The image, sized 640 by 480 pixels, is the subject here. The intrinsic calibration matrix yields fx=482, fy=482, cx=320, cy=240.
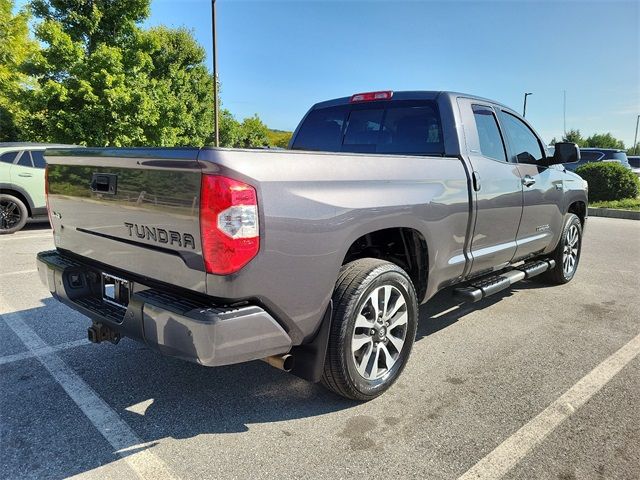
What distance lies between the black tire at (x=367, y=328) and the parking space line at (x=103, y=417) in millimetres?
976

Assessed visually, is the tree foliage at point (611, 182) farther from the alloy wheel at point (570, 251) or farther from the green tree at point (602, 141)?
the green tree at point (602, 141)

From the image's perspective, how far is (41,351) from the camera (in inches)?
138

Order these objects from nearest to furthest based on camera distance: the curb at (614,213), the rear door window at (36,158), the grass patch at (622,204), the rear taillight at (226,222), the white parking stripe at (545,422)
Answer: the rear taillight at (226,222) → the white parking stripe at (545,422) → the rear door window at (36,158) → the curb at (614,213) → the grass patch at (622,204)

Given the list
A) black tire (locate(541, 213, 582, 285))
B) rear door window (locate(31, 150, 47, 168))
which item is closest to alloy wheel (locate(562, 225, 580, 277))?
black tire (locate(541, 213, 582, 285))

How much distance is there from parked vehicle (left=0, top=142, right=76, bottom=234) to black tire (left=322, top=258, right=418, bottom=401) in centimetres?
795

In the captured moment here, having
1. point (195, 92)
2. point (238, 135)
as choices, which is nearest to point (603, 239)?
point (195, 92)

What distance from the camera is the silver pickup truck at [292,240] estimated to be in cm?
213

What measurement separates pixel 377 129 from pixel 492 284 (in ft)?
5.28

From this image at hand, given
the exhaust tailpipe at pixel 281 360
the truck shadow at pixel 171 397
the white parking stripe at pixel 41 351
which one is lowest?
the truck shadow at pixel 171 397

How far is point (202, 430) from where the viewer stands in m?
2.57

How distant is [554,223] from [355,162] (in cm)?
325

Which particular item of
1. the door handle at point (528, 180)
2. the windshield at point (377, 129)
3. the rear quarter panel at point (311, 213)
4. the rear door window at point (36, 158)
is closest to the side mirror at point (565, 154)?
the door handle at point (528, 180)

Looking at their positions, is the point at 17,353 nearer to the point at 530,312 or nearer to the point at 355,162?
the point at 355,162

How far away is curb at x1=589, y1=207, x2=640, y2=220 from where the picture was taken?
13.3m
